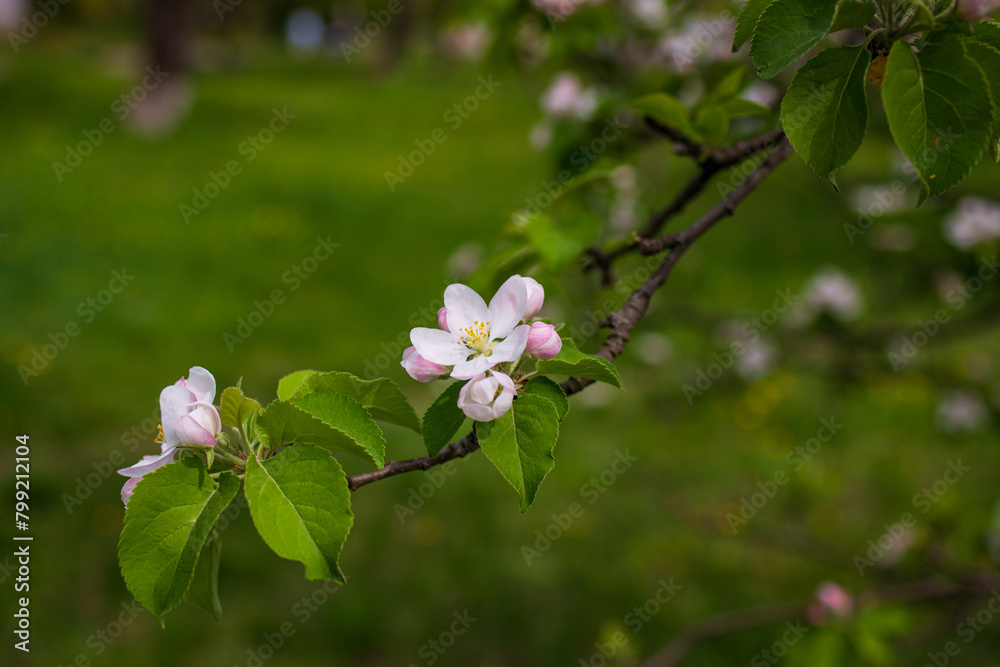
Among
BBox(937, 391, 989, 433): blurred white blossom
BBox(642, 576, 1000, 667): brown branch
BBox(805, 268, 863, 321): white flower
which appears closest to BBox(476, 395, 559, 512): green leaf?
BBox(642, 576, 1000, 667): brown branch

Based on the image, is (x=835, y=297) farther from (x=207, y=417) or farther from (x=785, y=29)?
(x=207, y=417)

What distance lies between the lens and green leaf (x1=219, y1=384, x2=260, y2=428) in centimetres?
85

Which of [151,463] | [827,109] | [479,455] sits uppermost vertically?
[827,109]

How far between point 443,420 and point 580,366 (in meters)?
0.17

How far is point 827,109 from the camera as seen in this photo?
31.5 inches

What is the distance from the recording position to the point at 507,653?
113 inches

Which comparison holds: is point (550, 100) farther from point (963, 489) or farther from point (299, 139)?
point (299, 139)

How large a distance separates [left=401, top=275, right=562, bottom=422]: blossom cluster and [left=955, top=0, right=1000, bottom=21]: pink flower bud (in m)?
0.55

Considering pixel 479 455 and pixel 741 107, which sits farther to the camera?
pixel 479 455

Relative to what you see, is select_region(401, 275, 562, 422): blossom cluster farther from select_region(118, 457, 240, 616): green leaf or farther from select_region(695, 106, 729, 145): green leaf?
select_region(695, 106, 729, 145): green leaf

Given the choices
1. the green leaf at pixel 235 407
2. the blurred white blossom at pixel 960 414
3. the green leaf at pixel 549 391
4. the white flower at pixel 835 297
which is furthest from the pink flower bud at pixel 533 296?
the blurred white blossom at pixel 960 414

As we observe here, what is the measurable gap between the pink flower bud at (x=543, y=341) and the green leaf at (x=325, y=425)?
205 millimetres

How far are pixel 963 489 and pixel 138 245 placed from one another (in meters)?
6.22

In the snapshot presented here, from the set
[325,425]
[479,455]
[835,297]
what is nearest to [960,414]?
[835,297]
